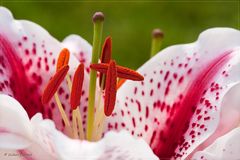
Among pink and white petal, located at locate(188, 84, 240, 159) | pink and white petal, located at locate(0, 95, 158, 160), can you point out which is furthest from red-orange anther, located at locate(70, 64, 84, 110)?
pink and white petal, located at locate(188, 84, 240, 159)

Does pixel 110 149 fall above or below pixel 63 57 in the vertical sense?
below

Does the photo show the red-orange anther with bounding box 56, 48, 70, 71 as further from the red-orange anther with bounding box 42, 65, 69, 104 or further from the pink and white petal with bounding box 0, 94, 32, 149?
the pink and white petal with bounding box 0, 94, 32, 149


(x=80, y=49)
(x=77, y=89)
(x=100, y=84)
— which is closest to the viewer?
(x=77, y=89)

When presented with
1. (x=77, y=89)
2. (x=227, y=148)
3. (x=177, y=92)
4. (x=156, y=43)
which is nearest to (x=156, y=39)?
(x=156, y=43)

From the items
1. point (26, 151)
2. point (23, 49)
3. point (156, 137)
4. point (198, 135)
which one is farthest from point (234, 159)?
point (23, 49)

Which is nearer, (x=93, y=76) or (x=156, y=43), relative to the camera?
(x=93, y=76)

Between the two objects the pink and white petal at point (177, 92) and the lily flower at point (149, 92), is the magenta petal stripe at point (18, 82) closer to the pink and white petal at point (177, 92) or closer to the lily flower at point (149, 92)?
the lily flower at point (149, 92)

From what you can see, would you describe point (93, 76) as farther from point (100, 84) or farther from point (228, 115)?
point (228, 115)

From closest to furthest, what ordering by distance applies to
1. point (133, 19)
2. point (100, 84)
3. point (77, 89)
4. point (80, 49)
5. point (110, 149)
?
1. point (110, 149)
2. point (77, 89)
3. point (100, 84)
4. point (80, 49)
5. point (133, 19)
